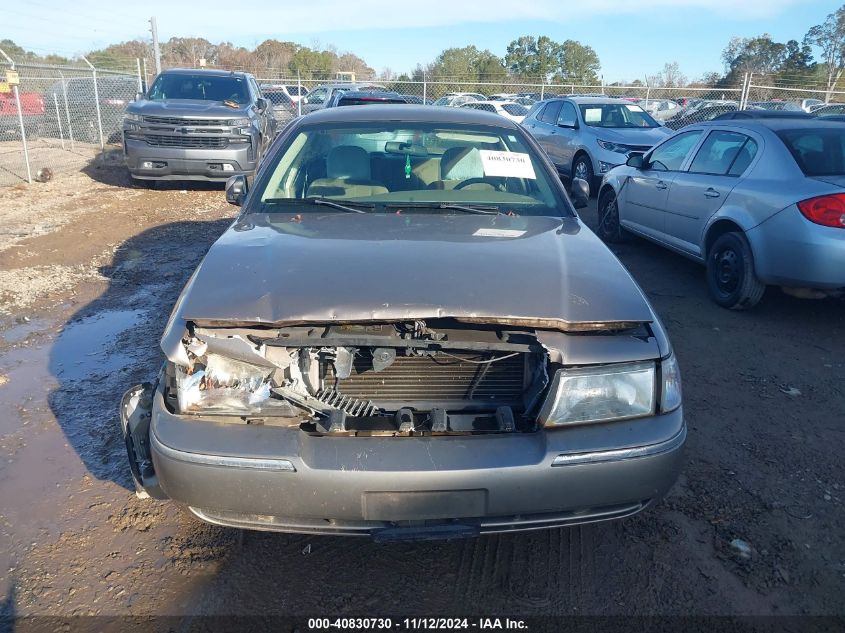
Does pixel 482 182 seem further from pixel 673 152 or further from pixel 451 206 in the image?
pixel 673 152

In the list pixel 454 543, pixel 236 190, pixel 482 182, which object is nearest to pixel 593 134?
pixel 482 182

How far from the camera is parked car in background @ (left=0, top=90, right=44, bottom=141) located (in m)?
15.4

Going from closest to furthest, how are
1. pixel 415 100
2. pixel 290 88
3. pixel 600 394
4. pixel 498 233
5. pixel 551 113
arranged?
pixel 600 394, pixel 498 233, pixel 551 113, pixel 415 100, pixel 290 88

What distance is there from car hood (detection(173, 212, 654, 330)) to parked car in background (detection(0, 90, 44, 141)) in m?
15.3

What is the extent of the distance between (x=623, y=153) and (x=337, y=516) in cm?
953

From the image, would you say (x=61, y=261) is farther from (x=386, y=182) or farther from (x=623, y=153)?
(x=623, y=153)

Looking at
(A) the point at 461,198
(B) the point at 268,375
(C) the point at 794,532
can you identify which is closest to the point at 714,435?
(C) the point at 794,532

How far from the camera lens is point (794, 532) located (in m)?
2.85

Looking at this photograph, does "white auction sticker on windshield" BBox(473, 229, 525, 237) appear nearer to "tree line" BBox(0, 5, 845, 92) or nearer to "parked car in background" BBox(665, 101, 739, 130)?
"parked car in background" BBox(665, 101, 739, 130)

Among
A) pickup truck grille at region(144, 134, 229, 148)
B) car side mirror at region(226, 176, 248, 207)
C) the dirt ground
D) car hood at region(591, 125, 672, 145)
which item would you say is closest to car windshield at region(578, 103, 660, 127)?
car hood at region(591, 125, 672, 145)

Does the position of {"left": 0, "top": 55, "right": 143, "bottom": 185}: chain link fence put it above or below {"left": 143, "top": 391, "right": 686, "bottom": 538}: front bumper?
above

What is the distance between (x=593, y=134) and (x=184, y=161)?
6.64m

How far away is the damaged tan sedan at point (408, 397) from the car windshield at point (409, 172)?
86 centimetres

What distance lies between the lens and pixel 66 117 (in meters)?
16.6
